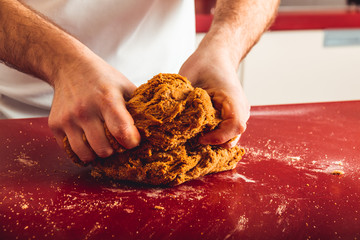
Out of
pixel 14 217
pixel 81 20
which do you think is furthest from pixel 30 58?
pixel 14 217

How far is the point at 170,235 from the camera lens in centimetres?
77

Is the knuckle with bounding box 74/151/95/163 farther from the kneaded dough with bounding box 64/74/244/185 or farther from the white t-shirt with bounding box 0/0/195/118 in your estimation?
the white t-shirt with bounding box 0/0/195/118


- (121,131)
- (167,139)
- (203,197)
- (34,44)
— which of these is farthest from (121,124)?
(34,44)

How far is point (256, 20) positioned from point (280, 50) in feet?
4.16

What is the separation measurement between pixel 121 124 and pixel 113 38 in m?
0.73

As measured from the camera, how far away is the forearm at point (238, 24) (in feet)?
4.22

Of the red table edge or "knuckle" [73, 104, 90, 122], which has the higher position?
"knuckle" [73, 104, 90, 122]

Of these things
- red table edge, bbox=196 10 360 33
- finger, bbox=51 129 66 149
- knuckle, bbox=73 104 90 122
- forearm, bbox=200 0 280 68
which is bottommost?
red table edge, bbox=196 10 360 33

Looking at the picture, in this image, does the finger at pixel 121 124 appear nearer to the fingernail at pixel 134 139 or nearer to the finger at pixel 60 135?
the fingernail at pixel 134 139

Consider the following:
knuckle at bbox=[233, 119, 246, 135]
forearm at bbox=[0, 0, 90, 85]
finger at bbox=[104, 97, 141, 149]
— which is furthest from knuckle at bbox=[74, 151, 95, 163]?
knuckle at bbox=[233, 119, 246, 135]

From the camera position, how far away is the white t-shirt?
151 centimetres

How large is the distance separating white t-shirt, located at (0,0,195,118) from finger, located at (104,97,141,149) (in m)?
0.68

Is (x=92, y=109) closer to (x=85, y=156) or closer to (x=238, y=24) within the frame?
(x=85, y=156)

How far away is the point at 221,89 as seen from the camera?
1.03 metres
